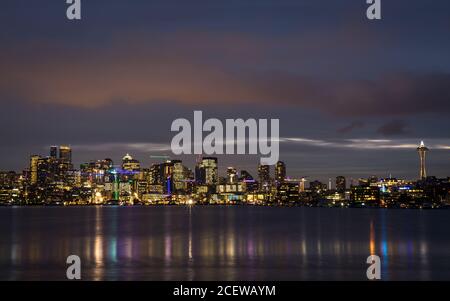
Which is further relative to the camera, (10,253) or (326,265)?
(10,253)

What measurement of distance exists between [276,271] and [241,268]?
2867 mm

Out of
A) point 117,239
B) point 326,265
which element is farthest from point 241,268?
point 117,239

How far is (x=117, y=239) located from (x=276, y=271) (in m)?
34.8
